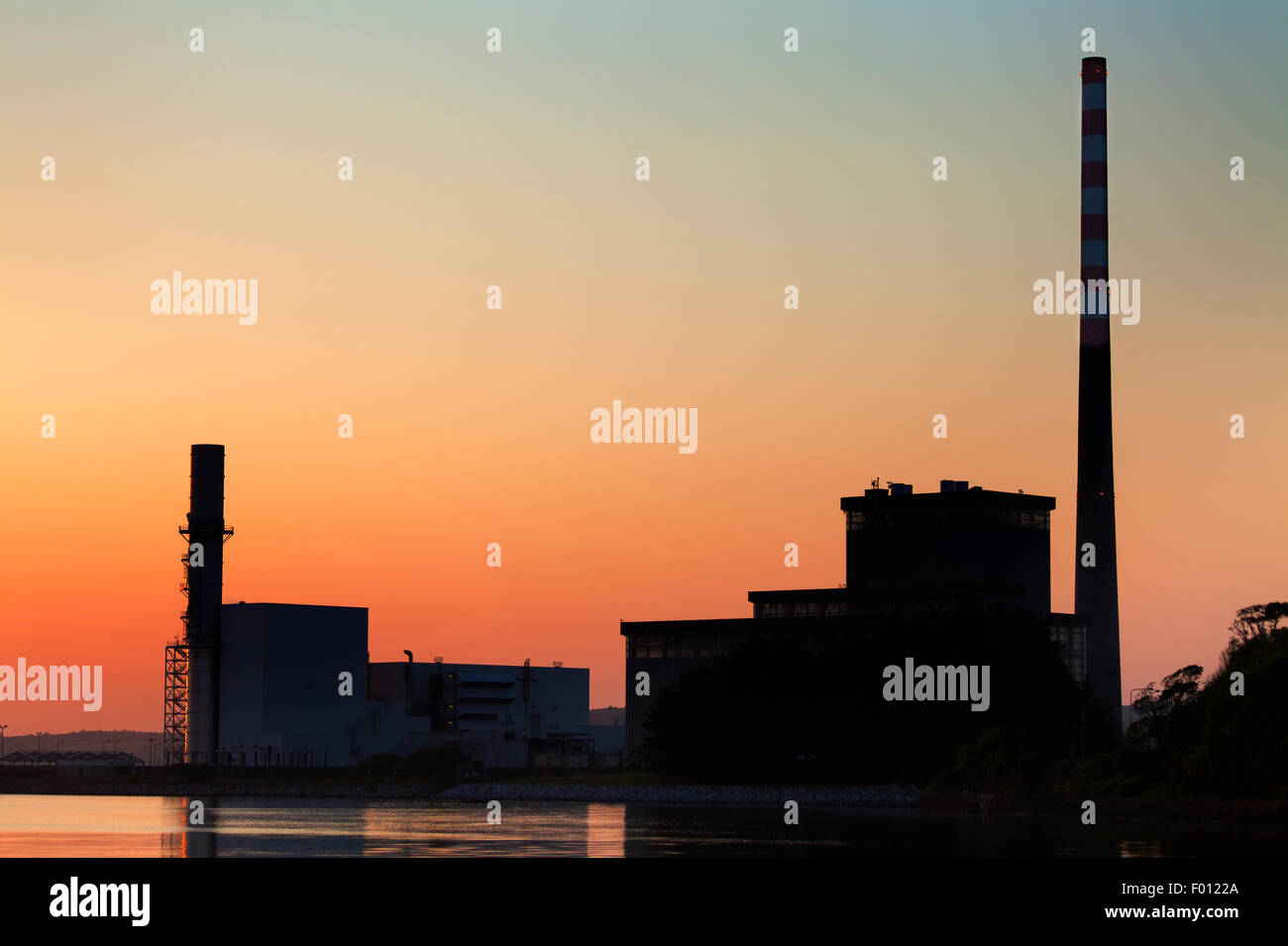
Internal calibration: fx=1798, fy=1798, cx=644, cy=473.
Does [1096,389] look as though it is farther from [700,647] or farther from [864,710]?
[700,647]

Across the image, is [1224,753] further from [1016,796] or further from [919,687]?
[919,687]

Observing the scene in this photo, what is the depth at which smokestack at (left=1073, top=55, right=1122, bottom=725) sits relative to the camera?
4998 inches

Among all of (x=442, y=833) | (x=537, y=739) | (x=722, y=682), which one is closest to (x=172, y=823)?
(x=442, y=833)

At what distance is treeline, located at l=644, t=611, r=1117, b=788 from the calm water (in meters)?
11.6

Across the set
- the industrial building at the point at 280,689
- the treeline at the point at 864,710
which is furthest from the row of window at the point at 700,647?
the treeline at the point at 864,710

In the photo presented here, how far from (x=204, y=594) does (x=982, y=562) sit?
63130 millimetres

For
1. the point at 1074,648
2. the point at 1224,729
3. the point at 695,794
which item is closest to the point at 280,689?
the point at 695,794

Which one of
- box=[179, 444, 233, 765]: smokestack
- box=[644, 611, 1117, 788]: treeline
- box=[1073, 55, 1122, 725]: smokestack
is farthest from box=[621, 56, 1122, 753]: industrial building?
box=[179, 444, 233, 765]: smokestack

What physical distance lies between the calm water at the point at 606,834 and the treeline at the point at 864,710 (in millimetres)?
11588

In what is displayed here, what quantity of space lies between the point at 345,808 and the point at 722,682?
87.5 ft

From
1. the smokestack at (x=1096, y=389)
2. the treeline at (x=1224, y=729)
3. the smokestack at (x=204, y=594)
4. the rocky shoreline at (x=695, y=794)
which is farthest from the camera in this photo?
the smokestack at (x=204, y=594)

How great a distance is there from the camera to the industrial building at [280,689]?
14212 cm

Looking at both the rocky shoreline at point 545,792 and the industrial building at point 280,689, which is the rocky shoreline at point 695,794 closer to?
the rocky shoreline at point 545,792
